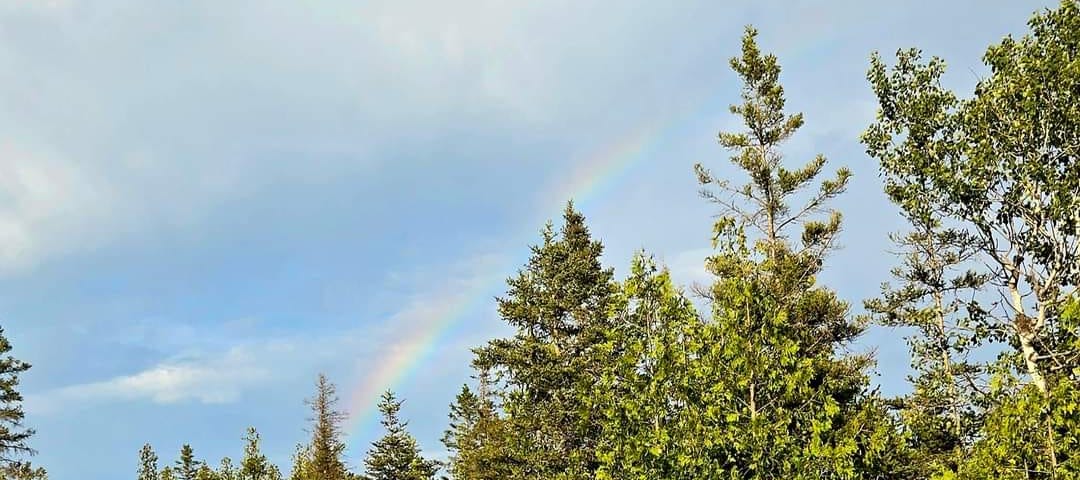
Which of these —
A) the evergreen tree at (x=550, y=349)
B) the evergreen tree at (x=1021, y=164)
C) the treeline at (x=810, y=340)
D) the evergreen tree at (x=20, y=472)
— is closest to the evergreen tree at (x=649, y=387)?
the treeline at (x=810, y=340)

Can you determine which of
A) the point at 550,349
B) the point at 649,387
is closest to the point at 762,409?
the point at 649,387

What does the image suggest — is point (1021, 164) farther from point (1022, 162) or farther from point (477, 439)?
point (477, 439)

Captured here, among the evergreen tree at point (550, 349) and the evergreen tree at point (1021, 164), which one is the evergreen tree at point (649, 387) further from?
the evergreen tree at point (550, 349)

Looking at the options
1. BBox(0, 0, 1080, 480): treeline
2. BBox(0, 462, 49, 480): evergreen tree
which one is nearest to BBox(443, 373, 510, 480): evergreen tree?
BBox(0, 0, 1080, 480): treeline

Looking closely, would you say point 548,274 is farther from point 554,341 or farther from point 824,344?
point 824,344

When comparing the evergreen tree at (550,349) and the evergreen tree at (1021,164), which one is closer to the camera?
the evergreen tree at (1021,164)

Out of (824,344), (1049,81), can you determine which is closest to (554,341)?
(824,344)

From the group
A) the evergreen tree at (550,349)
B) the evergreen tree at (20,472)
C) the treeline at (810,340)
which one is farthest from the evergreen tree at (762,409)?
the evergreen tree at (20,472)

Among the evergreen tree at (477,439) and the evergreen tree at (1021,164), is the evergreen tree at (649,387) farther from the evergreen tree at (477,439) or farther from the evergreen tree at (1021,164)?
the evergreen tree at (477,439)

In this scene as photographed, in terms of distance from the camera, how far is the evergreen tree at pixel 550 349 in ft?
118

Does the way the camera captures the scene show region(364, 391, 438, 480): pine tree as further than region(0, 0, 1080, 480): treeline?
Yes

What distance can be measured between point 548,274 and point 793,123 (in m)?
14.5

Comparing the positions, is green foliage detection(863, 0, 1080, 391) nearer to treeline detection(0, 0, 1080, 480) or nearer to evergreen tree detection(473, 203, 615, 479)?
treeline detection(0, 0, 1080, 480)

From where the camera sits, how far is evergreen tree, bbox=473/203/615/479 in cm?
3606
